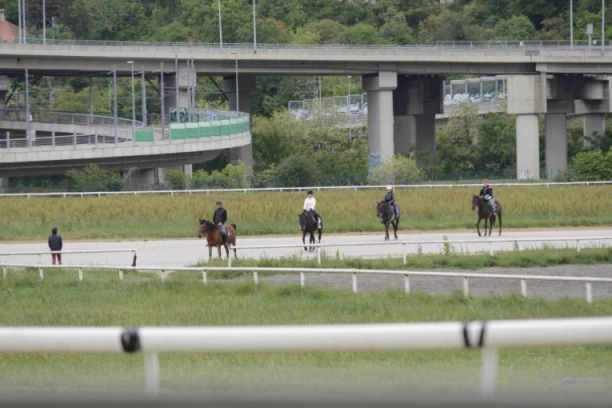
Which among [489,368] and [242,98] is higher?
[242,98]

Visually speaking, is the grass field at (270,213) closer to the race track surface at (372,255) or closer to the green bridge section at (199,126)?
the race track surface at (372,255)

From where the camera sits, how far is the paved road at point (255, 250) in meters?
34.9

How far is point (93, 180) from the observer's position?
6762cm

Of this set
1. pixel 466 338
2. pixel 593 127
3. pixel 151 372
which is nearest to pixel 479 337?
pixel 466 338

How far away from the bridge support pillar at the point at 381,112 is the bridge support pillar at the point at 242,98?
8189mm

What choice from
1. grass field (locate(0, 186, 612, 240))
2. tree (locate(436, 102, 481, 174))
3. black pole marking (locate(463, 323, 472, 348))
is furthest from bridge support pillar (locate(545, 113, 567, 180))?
black pole marking (locate(463, 323, 472, 348))

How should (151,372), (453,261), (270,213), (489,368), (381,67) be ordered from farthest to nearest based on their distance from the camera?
(381,67) < (270,213) < (453,261) < (151,372) < (489,368)

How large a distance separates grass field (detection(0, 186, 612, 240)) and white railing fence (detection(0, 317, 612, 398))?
126ft

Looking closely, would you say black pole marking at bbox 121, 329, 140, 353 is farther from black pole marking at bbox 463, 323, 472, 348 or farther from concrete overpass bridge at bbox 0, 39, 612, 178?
concrete overpass bridge at bbox 0, 39, 612, 178

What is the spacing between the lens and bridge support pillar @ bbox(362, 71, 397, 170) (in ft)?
295

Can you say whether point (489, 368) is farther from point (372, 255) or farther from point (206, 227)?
point (372, 255)

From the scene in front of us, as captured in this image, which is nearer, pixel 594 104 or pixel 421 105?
pixel 594 104

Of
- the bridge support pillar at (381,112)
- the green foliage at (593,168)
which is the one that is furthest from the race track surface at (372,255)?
the bridge support pillar at (381,112)

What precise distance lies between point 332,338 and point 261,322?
38.9ft
